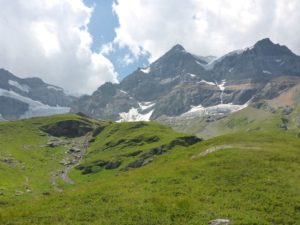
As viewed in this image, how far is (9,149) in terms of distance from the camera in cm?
19050

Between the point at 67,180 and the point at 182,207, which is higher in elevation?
the point at 67,180

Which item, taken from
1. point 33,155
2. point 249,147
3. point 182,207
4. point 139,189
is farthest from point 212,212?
point 33,155

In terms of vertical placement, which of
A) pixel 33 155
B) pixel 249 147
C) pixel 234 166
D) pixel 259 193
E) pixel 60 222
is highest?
pixel 33 155

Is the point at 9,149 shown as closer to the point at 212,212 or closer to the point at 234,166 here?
the point at 234,166

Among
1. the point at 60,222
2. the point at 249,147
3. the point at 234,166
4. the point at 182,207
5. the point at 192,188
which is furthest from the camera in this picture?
the point at 249,147

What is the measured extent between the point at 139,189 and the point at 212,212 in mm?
13484

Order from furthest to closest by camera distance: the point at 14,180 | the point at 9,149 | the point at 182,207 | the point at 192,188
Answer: the point at 9,149 < the point at 14,180 < the point at 192,188 < the point at 182,207

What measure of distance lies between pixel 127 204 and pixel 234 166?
66.8 ft

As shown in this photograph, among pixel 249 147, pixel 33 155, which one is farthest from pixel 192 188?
pixel 33 155

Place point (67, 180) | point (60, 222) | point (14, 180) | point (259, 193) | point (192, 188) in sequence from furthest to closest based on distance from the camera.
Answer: point (67, 180)
point (14, 180)
point (192, 188)
point (259, 193)
point (60, 222)

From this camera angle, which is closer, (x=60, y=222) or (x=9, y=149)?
(x=60, y=222)

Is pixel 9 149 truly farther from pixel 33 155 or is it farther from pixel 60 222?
pixel 60 222

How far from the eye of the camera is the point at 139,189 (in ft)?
186

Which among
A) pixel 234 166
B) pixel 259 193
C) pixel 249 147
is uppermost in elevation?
pixel 249 147
